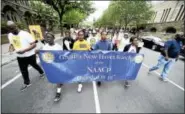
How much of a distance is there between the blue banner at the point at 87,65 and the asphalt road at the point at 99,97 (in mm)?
546

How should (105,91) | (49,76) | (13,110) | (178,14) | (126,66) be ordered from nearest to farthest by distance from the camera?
(13,110), (49,76), (126,66), (105,91), (178,14)

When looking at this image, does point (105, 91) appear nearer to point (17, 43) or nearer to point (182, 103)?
point (182, 103)

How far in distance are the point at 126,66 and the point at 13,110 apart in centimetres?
330

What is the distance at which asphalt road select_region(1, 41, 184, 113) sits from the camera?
3.14 meters

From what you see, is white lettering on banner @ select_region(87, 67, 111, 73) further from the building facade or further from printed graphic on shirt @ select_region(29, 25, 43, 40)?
the building facade

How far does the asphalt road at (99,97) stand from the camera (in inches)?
124

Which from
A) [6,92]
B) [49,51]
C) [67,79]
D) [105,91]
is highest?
[49,51]

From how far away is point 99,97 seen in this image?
361 cm

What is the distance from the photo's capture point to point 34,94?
3725mm

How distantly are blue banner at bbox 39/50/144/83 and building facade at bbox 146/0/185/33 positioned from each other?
106 ft

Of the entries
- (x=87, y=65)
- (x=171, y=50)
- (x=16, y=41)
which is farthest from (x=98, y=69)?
(x=171, y=50)

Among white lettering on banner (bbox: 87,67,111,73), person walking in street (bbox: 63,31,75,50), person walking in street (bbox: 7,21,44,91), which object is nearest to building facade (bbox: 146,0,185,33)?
person walking in street (bbox: 63,31,75,50)

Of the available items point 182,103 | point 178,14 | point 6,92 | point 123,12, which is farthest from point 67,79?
point 178,14

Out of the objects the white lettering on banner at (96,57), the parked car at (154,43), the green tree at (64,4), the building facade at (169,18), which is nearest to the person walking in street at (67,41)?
the white lettering on banner at (96,57)
